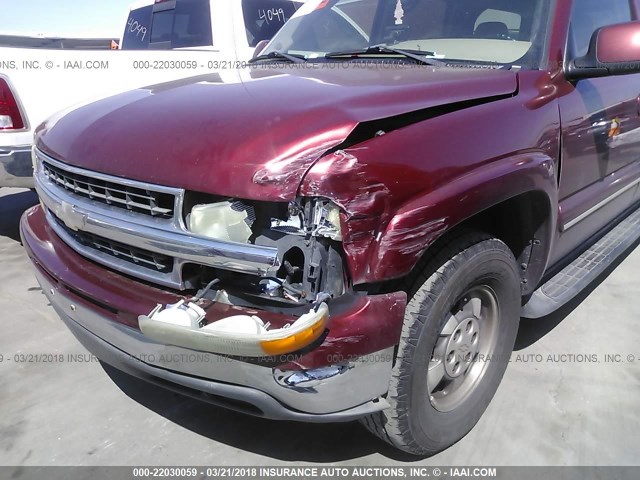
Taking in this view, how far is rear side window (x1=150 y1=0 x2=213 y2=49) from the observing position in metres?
5.75

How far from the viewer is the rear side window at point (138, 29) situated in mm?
6672

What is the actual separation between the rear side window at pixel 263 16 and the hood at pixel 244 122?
11.3 ft

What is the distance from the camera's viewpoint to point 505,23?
2713 mm

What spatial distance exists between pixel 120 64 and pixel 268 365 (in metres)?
3.69

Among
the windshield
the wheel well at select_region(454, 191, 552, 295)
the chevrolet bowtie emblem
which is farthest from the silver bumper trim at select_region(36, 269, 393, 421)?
the windshield

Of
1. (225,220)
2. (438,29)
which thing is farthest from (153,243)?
(438,29)

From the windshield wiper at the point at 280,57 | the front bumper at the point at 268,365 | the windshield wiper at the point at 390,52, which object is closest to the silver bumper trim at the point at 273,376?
the front bumper at the point at 268,365

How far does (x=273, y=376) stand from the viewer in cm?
171

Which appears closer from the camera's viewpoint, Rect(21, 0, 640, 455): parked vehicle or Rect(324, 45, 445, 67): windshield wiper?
Rect(21, 0, 640, 455): parked vehicle

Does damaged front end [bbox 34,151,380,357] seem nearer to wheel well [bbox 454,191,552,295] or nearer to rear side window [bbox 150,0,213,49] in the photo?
wheel well [bbox 454,191,552,295]

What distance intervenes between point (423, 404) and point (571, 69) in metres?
1.70

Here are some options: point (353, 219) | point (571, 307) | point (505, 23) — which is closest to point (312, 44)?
point (505, 23)

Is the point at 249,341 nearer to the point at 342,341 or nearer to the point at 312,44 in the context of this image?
the point at 342,341

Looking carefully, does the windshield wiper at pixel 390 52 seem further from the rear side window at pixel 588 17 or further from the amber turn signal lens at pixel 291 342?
the amber turn signal lens at pixel 291 342
